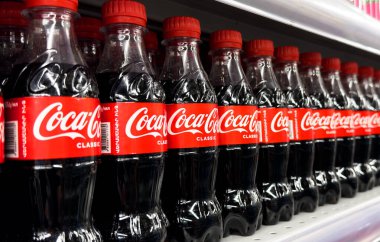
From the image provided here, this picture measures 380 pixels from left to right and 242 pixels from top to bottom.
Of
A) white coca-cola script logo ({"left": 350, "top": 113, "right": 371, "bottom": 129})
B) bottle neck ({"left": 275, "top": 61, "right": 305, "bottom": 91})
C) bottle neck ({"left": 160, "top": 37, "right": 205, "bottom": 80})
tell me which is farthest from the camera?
white coca-cola script logo ({"left": 350, "top": 113, "right": 371, "bottom": 129})

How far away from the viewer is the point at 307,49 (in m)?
1.92

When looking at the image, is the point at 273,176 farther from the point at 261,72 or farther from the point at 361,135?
the point at 361,135

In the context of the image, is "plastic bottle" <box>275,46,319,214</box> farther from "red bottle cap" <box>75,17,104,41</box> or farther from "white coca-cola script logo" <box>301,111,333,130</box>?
"red bottle cap" <box>75,17,104,41</box>

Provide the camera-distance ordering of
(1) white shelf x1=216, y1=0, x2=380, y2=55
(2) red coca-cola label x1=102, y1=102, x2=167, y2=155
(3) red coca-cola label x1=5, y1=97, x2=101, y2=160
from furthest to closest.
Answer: (1) white shelf x1=216, y1=0, x2=380, y2=55 < (2) red coca-cola label x1=102, y1=102, x2=167, y2=155 < (3) red coca-cola label x1=5, y1=97, x2=101, y2=160

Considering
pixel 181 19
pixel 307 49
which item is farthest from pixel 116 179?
pixel 307 49

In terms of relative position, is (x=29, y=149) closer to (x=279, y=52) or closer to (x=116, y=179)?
(x=116, y=179)

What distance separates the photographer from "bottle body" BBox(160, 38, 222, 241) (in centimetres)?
92

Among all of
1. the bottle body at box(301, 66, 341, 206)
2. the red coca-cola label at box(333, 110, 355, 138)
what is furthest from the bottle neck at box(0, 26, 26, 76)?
the red coca-cola label at box(333, 110, 355, 138)

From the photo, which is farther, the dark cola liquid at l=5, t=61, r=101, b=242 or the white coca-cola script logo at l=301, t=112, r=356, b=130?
the white coca-cola script logo at l=301, t=112, r=356, b=130

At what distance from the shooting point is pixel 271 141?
120 cm

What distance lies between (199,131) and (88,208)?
0.96ft

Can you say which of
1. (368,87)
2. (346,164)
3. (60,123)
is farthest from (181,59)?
(368,87)

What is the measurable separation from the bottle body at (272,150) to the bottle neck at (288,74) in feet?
0.42

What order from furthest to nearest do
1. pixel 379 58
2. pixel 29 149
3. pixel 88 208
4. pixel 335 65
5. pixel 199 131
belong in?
pixel 379 58 → pixel 335 65 → pixel 199 131 → pixel 88 208 → pixel 29 149
